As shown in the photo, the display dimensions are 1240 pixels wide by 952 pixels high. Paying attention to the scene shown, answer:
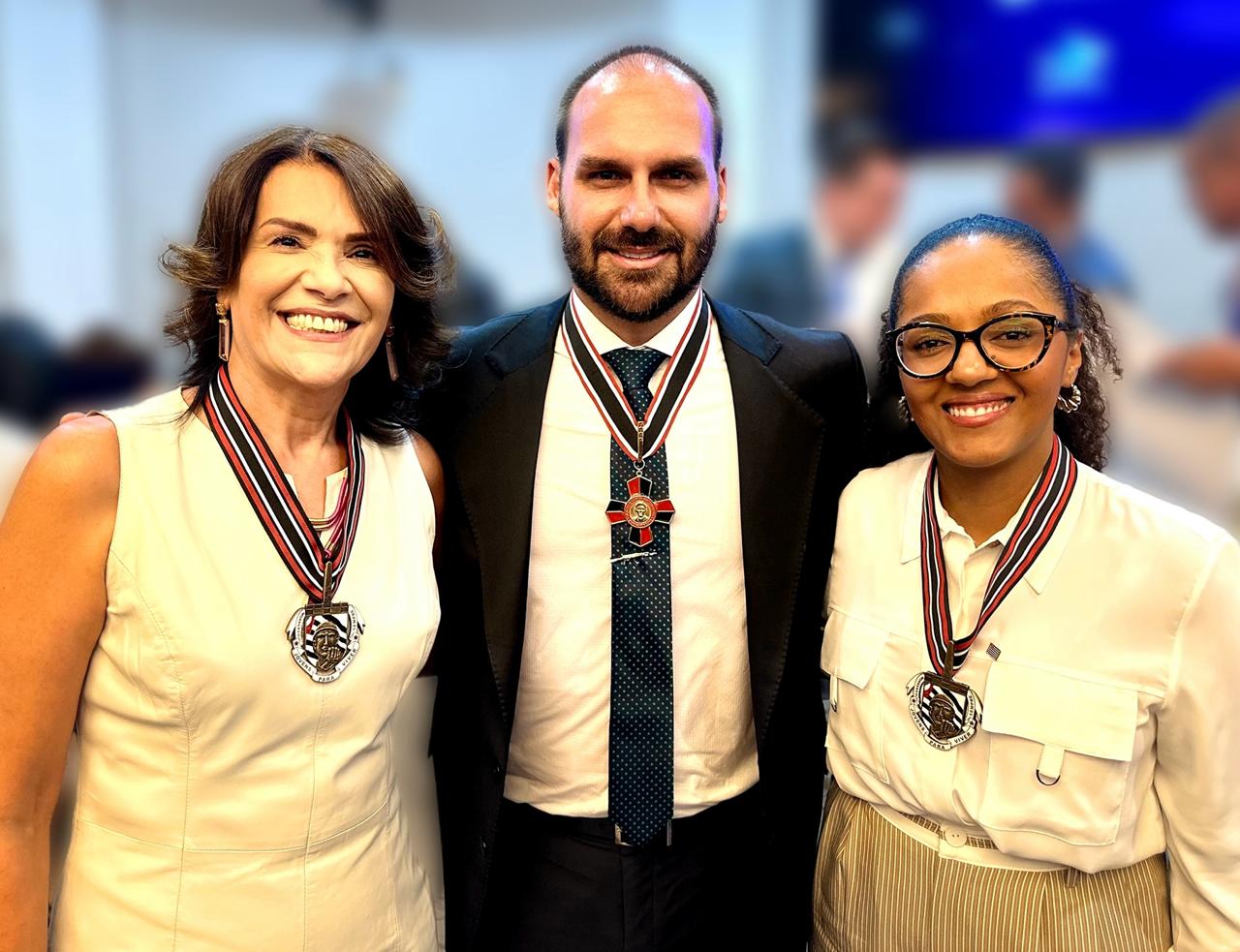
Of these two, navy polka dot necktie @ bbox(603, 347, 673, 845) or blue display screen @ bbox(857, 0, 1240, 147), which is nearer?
navy polka dot necktie @ bbox(603, 347, 673, 845)

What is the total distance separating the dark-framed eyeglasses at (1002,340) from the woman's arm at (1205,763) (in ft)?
1.20

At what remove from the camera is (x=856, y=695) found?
1.57 m

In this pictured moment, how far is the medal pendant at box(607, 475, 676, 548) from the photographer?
1731 mm

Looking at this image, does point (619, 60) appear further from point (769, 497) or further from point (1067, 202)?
point (1067, 202)

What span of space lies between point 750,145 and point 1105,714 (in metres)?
2.14

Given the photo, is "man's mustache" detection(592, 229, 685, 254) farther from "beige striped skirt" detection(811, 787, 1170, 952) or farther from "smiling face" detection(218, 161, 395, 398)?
"beige striped skirt" detection(811, 787, 1170, 952)

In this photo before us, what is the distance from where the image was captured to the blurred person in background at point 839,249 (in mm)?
2938

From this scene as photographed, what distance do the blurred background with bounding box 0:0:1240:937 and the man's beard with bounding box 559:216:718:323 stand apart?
0.90 m

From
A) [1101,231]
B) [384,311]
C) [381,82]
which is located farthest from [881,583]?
[381,82]

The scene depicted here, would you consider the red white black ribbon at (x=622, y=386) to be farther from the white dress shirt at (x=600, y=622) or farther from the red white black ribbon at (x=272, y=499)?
the red white black ribbon at (x=272, y=499)

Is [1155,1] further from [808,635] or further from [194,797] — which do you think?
[194,797]

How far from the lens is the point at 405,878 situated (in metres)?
1.59

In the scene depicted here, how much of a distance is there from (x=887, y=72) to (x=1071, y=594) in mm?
2027

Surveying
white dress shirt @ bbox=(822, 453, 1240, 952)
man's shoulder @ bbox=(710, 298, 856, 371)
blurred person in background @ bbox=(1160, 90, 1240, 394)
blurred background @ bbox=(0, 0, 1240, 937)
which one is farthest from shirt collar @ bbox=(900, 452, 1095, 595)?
blurred person in background @ bbox=(1160, 90, 1240, 394)
